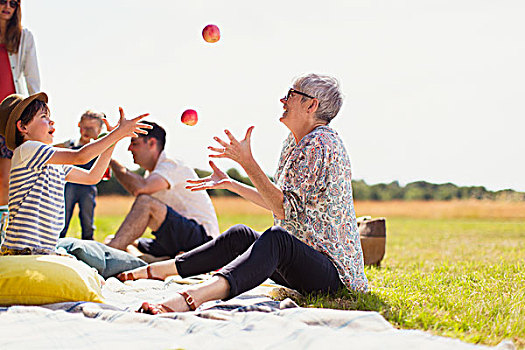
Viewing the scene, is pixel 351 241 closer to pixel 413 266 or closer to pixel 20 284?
pixel 20 284

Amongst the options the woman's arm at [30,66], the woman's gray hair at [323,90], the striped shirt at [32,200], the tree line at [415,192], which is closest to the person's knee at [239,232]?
the woman's gray hair at [323,90]

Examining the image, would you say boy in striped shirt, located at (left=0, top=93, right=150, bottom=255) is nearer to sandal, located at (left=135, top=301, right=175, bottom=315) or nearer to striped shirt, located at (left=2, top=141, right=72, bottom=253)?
striped shirt, located at (left=2, top=141, right=72, bottom=253)

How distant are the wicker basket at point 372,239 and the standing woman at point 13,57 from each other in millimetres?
3836

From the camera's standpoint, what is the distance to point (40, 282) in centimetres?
344

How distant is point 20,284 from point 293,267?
164 cm

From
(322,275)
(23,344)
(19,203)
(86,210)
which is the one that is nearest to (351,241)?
(322,275)

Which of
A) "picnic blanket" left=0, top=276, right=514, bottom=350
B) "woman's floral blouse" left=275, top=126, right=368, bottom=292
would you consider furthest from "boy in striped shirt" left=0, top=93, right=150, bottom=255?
"woman's floral blouse" left=275, top=126, right=368, bottom=292

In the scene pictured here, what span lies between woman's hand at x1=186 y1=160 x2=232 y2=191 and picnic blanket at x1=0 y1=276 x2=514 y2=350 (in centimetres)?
78

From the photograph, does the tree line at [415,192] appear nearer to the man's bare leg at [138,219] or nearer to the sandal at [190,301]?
the man's bare leg at [138,219]

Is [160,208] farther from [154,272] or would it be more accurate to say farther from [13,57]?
[13,57]

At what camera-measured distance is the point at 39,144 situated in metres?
3.99

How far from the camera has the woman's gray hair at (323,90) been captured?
3.82 m

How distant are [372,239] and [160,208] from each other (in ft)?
7.75

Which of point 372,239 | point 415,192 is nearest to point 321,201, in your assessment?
point 372,239
